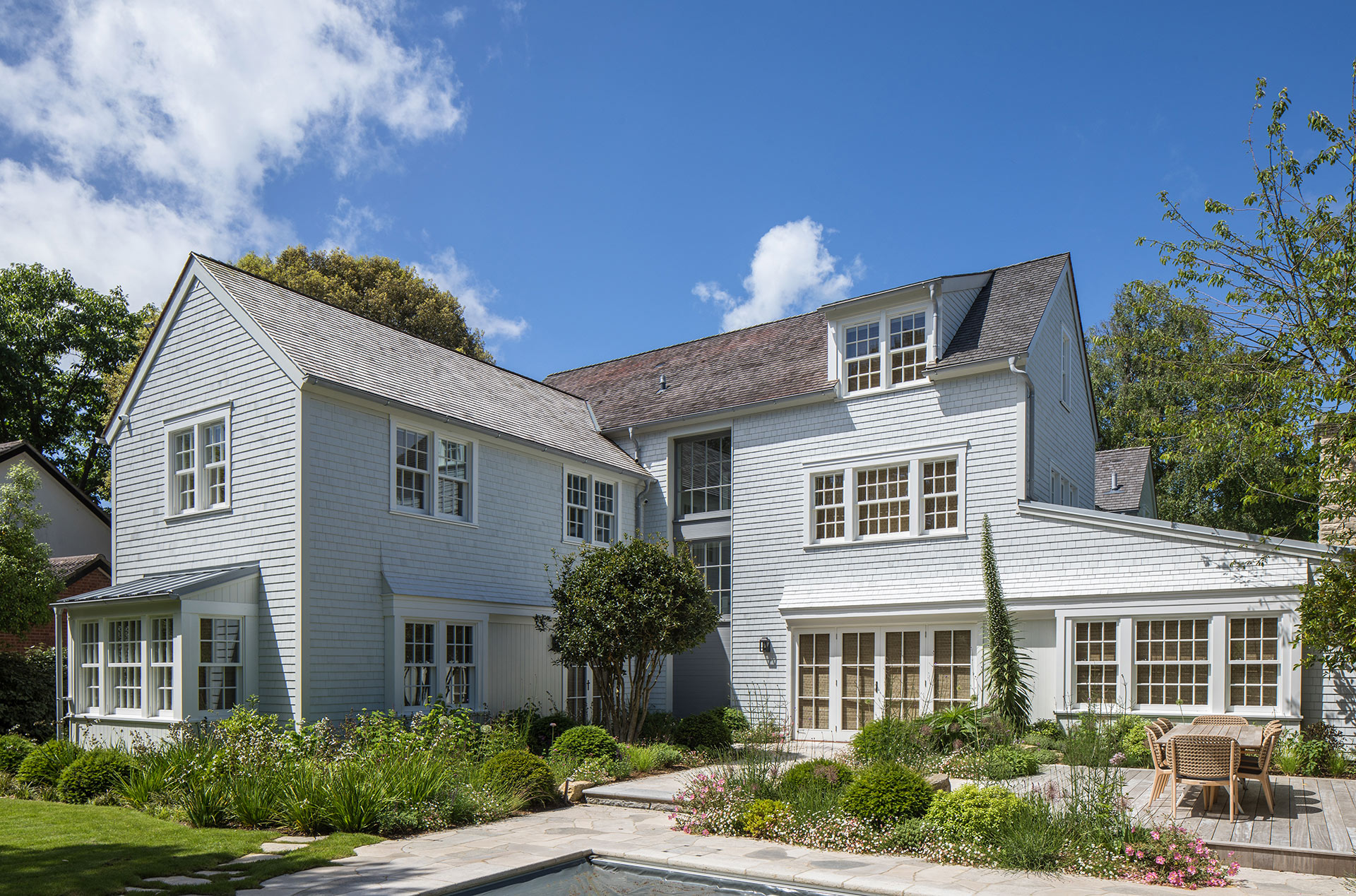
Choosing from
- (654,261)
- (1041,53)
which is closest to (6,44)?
(654,261)

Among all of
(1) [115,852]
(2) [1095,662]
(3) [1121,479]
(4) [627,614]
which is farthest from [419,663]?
(3) [1121,479]

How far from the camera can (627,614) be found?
49.2 ft

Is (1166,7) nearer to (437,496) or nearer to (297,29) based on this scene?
(297,29)

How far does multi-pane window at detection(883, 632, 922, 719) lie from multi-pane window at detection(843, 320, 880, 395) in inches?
194

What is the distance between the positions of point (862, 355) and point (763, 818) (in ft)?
35.9

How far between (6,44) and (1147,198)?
19444 mm

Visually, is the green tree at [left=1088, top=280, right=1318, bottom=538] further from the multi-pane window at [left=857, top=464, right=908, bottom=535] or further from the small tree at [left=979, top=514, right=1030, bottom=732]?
the multi-pane window at [left=857, top=464, right=908, bottom=535]

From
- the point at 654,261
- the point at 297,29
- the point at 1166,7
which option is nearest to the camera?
the point at 297,29

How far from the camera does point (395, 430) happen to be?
15250 mm

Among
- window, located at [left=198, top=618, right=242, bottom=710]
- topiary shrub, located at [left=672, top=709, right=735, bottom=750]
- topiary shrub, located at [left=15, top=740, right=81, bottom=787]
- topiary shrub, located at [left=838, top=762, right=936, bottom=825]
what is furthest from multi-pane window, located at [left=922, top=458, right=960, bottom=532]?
topiary shrub, located at [left=15, top=740, right=81, bottom=787]

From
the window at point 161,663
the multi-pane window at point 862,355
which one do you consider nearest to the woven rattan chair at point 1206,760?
the multi-pane window at point 862,355

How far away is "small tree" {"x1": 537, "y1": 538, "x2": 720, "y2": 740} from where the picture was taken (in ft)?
49.2

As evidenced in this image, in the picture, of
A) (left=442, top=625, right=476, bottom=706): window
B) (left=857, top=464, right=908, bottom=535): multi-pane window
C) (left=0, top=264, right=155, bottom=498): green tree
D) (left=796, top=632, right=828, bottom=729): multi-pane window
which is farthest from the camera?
(left=0, top=264, right=155, bottom=498): green tree

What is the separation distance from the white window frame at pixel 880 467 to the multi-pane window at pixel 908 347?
1.56 metres
